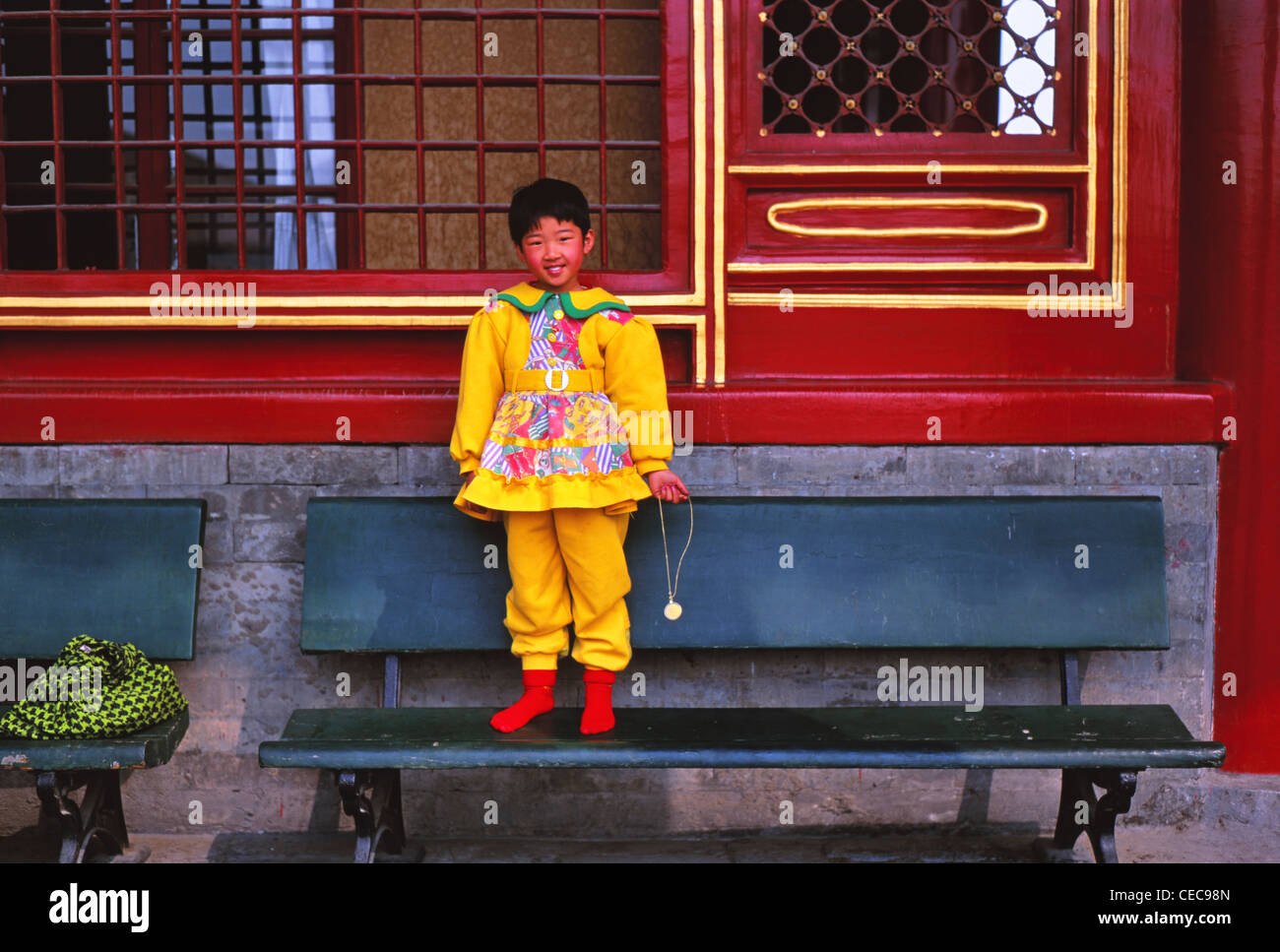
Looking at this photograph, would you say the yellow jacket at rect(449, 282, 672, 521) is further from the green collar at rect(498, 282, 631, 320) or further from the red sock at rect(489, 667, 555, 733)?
the red sock at rect(489, 667, 555, 733)

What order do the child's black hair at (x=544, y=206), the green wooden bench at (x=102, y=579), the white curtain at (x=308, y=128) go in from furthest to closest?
the white curtain at (x=308, y=128), the green wooden bench at (x=102, y=579), the child's black hair at (x=544, y=206)

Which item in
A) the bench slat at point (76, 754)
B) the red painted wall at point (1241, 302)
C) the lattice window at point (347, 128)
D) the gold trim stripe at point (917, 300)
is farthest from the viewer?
the lattice window at point (347, 128)

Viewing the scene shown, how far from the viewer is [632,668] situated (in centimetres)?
396

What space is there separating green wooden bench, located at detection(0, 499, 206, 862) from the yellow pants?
43.0 inches

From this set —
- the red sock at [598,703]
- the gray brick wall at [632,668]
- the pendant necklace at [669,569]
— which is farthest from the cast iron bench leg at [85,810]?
the pendant necklace at [669,569]

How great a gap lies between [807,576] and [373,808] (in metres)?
1.55

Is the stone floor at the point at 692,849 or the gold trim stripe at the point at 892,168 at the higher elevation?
the gold trim stripe at the point at 892,168

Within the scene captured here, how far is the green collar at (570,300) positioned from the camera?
3424 millimetres

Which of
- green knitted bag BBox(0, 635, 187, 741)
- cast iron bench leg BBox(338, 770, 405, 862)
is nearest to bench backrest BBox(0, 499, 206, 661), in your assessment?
green knitted bag BBox(0, 635, 187, 741)

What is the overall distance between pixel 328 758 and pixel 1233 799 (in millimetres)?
2988

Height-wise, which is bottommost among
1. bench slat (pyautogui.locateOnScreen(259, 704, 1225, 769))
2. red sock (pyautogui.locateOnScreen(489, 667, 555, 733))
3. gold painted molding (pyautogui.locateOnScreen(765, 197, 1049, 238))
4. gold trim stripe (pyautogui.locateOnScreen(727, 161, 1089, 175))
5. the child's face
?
bench slat (pyautogui.locateOnScreen(259, 704, 1225, 769))

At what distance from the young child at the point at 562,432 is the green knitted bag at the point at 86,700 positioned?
3.45 feet

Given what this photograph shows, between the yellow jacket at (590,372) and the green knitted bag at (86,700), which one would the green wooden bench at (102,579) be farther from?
the yellow jacket at (590,372)

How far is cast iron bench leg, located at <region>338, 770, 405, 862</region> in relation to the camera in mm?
3283
